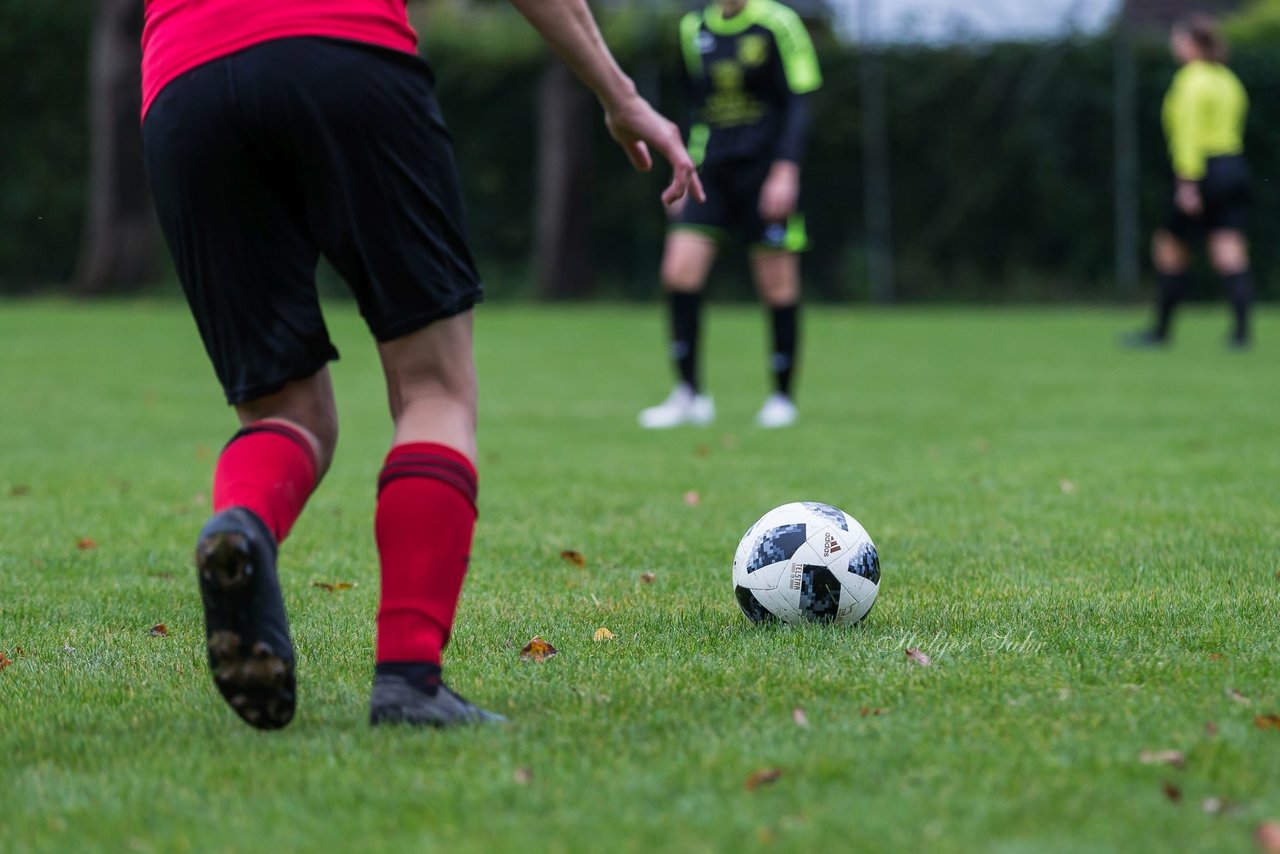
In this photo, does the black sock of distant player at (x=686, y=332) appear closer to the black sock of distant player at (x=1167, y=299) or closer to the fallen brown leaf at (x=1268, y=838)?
the black sock of distant player at (x=1167, y=299)

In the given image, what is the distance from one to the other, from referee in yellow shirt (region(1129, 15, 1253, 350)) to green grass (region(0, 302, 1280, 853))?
19.0 feet

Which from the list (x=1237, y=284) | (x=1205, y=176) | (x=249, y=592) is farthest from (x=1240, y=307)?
(x=249, y=592)

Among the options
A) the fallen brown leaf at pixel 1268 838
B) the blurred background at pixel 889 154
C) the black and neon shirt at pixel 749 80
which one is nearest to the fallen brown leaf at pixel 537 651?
the fallen brown leaf at pixel 1268 838

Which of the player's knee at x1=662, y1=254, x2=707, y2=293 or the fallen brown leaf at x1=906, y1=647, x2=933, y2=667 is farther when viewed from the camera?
the player's knee at x1=662, y1=254, x2=707, y2=293

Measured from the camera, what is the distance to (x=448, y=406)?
2.79 metres

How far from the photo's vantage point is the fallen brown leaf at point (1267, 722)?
265 cm

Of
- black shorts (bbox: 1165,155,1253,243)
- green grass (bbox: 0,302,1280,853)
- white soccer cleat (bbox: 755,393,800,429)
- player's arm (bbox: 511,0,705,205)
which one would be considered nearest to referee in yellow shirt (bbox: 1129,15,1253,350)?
black shorts (bbox: 1165,155,1253,243)

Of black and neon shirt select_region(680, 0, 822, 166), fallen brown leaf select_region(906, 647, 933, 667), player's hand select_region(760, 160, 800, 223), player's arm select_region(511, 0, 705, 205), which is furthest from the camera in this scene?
black and neon shirt select_region(680, 0, 822, 166)

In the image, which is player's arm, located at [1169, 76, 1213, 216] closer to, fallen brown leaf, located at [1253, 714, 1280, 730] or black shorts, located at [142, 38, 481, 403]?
fallen brown leaf, located at [1253, 714, 1280, 730]

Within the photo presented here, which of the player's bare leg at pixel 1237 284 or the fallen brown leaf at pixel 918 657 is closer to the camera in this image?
the fallen brown leaf at pixel 918 657

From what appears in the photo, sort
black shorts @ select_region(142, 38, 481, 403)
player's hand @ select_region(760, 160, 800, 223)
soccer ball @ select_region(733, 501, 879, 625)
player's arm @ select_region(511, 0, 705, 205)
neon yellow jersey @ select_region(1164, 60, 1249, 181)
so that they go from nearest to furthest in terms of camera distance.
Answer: black shorts @ select_region(142, 38, 481, 403)
player's arm @ select_region(511, 0, 705, 205)
soccer ball @ select_region(733, 501, 879, 625)
player's hand @ select_region(760, 160, 800, 223)
neon yellow jersey @ select_region(1164, 60, 1249, 181)

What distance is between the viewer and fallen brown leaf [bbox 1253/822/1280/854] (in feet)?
6.72

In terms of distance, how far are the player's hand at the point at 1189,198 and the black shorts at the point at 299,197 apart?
11998 millimetres

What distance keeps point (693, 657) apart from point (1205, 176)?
471 inches
